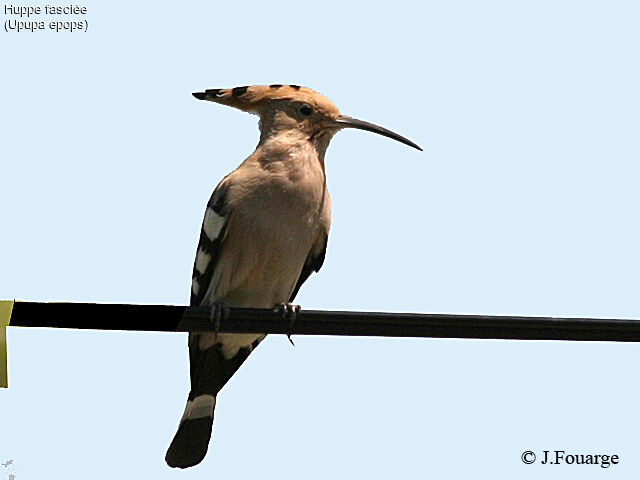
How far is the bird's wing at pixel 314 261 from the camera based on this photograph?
4.98 metres

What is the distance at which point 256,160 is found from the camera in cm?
477

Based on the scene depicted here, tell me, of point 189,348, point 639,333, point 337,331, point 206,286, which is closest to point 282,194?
point 206,286

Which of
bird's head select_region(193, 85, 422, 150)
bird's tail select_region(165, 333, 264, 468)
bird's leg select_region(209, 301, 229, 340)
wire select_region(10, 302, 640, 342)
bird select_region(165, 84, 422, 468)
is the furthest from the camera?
bird's tail select_region(165, 333, 264, 468)

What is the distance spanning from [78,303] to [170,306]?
0.87 feet

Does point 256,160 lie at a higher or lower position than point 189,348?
higher

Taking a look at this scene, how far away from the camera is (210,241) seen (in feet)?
15.5

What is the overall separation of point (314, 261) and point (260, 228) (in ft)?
1.66

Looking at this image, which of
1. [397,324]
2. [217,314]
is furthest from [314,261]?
[397,324]

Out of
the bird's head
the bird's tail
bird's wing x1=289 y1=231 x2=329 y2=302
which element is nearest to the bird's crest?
the bird's head

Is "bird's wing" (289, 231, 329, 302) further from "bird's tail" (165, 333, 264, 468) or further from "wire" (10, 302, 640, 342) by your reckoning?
"wire" (10, 302, 640, 342)

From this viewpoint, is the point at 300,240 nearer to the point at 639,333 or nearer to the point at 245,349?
the point at 245,349

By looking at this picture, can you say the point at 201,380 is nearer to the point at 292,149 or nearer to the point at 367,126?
the point at 292,149

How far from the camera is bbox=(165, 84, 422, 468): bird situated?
4.65m

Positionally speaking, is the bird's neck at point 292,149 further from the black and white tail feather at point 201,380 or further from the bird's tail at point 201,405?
the bird's tail at point 201,405
